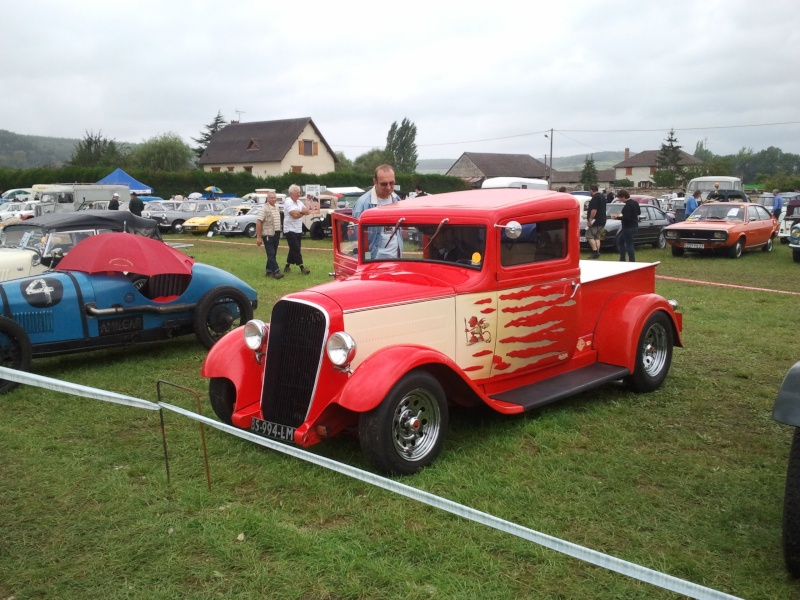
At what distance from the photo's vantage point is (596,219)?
56.1 ft

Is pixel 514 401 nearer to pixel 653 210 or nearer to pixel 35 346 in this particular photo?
pixel 35 346

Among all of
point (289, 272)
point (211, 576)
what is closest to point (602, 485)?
point (211, 576)

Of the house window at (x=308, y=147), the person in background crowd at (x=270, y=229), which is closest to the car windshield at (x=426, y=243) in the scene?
the person in background crowd at (x=270, y=229)

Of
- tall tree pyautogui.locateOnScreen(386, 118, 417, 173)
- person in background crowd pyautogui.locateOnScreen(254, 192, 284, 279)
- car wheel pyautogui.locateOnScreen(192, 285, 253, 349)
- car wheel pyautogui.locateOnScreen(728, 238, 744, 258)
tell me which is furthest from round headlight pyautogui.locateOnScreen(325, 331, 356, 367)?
tall tree pyautogui.locateOnScreen(386, 118, 417, 173)

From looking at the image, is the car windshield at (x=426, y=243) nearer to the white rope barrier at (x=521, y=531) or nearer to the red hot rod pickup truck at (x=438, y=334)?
the red hot rod pickup truck at (x=438, y=334)

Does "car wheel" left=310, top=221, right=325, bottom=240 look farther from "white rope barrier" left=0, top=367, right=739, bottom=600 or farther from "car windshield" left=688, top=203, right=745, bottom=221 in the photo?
"white rope barrier" left=0, top=367, right=739, bottom=600

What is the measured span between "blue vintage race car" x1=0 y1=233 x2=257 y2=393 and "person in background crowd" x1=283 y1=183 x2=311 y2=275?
5.17 metres

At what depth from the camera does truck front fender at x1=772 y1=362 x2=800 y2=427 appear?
121 inches

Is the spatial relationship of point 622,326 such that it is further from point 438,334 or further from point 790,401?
point 790,401

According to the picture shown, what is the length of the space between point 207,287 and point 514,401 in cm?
408

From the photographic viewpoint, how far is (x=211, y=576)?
3246 millimetres

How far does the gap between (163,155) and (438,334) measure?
63.3 m

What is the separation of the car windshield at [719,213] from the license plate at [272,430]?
16.9 metres

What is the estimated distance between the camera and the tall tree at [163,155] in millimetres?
62156
